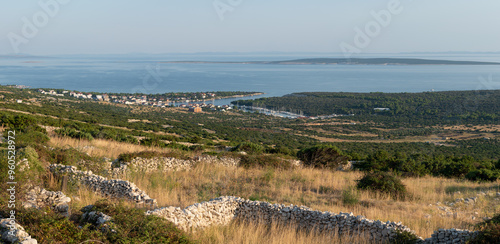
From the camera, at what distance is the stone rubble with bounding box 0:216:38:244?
3.71 metres

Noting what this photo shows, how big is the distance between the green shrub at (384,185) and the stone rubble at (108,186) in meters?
6.17

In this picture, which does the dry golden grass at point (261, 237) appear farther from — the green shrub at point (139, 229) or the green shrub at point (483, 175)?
the green shrub at point (483, 175)

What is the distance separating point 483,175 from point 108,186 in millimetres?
13255

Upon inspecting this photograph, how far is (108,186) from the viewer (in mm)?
7633

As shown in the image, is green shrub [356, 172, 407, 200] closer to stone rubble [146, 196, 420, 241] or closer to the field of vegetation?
the field of vegetation

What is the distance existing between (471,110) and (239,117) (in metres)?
44.3

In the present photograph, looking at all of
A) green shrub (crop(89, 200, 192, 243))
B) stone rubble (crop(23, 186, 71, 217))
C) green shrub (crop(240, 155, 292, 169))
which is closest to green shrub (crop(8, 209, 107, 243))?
green shrub (crop(89, 200, 192, 243))

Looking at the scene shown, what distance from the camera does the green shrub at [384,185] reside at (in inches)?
389

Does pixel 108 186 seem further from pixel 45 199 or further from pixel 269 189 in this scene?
pixel 269 189

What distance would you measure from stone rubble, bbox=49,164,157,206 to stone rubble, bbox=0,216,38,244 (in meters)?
2.89

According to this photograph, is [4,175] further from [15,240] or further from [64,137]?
[64,137]

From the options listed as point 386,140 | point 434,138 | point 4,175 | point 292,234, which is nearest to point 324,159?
point 292,234

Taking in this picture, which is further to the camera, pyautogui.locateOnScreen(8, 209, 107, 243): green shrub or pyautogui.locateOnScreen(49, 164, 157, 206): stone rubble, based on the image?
pyautogui.locateOnScreen(49, 164, 157, 206): stone rubble

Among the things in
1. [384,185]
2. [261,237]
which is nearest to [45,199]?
[261,237]
